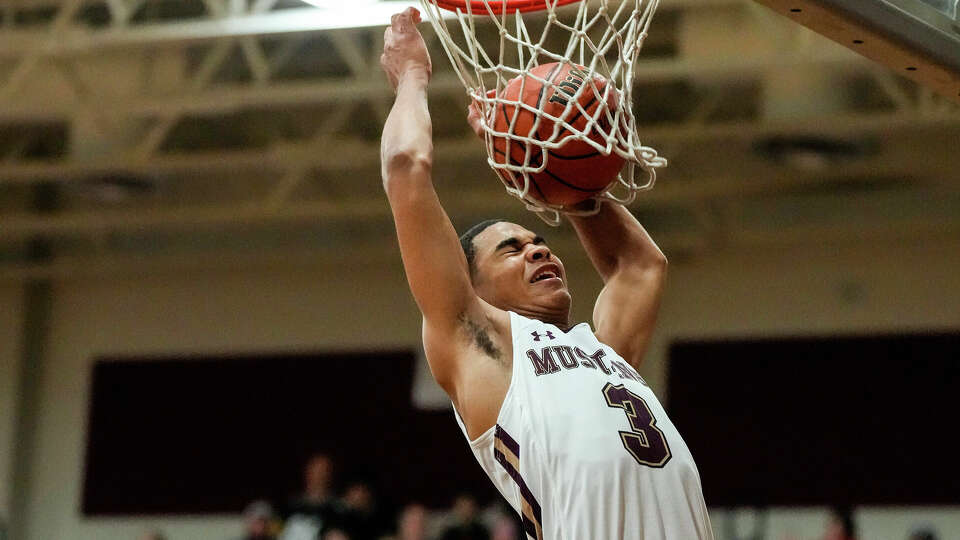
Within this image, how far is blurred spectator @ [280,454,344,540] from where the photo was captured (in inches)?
428

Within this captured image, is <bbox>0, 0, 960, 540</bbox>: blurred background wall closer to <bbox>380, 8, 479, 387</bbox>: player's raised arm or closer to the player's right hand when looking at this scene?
the player's right hand

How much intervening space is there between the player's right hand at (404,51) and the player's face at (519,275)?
471 mm

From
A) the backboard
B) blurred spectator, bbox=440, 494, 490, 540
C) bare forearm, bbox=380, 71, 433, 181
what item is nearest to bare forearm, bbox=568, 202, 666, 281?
bare forearm, bbox=380, 71, 433, 181

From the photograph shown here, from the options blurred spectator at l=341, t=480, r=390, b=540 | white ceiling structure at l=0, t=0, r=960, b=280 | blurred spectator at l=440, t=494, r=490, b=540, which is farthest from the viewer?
blurred spectator at l=440, t=494, r=490, b=540

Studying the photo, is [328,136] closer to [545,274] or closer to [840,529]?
[840,529]

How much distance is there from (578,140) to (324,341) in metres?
10.8

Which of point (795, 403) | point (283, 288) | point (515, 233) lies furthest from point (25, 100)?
point (515, 233)

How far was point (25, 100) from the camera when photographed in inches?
Answer: 449

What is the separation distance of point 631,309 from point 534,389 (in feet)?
2.19

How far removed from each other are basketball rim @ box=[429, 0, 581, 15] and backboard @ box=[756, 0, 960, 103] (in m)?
0.81

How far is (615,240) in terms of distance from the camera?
400cm

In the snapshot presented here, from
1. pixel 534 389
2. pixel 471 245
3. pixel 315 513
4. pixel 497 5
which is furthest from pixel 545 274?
pixel 315 513

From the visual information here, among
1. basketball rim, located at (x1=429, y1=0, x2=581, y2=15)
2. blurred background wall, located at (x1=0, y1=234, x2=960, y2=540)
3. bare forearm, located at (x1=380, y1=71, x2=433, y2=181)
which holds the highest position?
basketball rim, located at (x1=429, y1=0, x2=581, y2=15)

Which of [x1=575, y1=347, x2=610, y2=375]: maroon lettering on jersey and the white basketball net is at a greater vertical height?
the white basketball net
